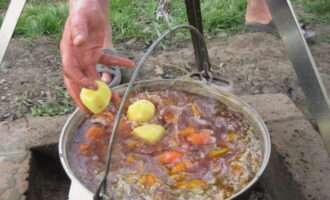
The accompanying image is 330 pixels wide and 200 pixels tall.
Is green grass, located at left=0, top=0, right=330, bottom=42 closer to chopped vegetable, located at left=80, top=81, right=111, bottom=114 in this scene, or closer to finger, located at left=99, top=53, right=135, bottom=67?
finger, located at left=99, top=53, right=135, bottom=67

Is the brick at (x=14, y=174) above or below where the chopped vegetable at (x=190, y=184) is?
below

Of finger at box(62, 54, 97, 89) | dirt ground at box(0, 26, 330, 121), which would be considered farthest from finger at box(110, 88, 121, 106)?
dirt ground at box(0, 26, 330, 121)

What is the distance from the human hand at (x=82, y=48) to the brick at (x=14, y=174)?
1.64 feet

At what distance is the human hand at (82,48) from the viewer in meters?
1.50

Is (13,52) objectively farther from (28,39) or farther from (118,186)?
(118,186)

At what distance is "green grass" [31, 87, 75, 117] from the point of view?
260 centimetres

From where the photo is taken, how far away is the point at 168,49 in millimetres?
3299

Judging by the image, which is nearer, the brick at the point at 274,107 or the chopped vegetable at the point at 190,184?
the chopped vegetable at the point at 190,184

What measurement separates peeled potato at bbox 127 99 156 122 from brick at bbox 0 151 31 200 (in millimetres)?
579

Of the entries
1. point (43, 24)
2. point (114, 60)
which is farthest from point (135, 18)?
point (114, 60)

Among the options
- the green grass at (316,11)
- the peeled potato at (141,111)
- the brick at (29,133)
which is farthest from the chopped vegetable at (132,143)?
the green grass at (316,11)

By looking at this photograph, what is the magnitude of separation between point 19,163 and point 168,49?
171 cm

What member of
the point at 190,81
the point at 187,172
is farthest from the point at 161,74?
the point at 187,172

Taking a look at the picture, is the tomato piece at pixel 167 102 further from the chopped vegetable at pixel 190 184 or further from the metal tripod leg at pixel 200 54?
the chopped vegetable at pixel 190 184
